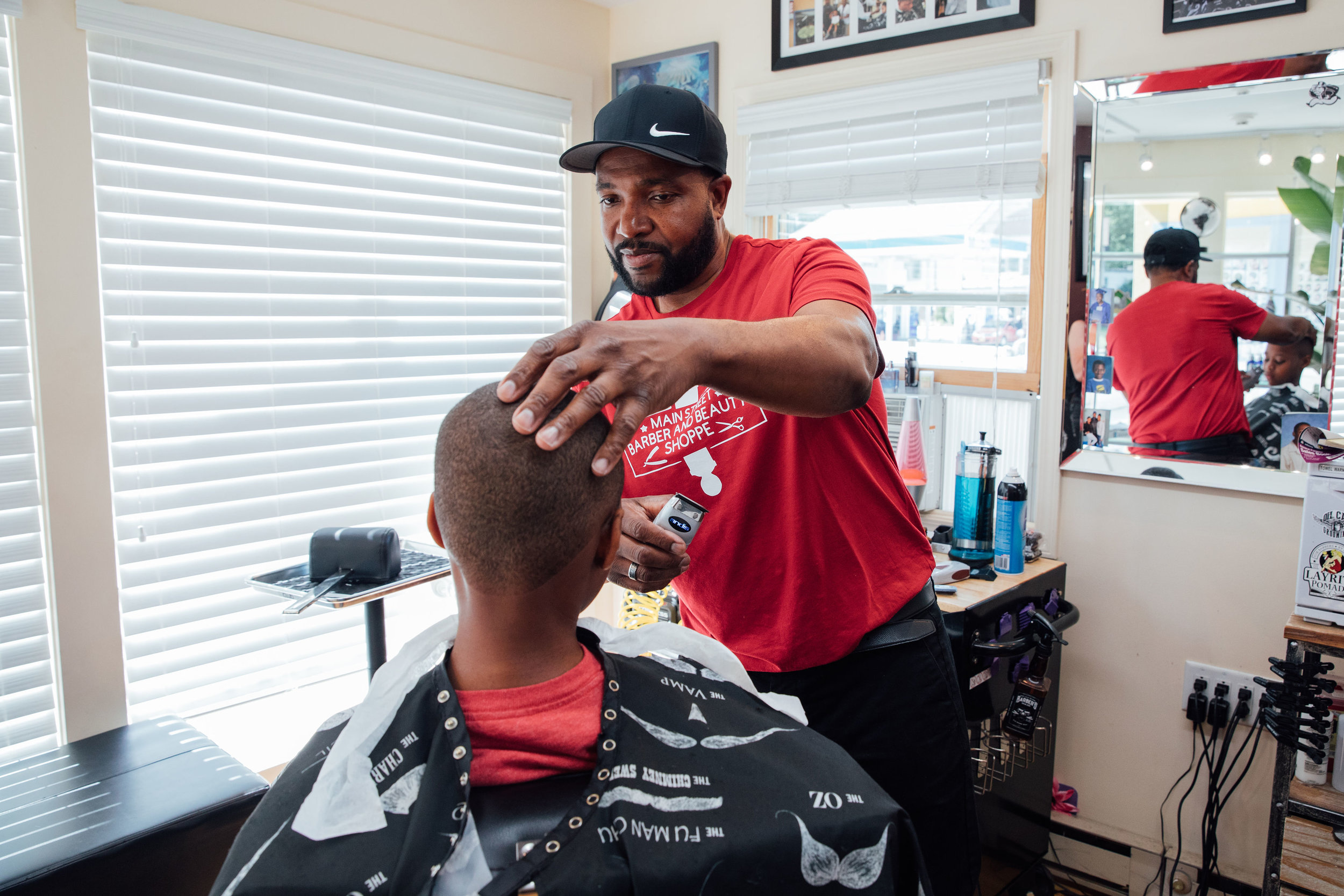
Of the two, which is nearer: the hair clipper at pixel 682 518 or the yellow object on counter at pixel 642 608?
the hair clipper at pixel 682 518

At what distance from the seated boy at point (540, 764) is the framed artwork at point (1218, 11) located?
2.07 meters

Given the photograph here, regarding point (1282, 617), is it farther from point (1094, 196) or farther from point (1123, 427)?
point (1094, 196)

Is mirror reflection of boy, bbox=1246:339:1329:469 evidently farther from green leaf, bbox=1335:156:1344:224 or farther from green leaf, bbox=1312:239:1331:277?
green leaf, bbox=1335:156:1344:224

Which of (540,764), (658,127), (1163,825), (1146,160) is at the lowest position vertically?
(1163,825)

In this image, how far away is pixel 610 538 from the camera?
0.98m

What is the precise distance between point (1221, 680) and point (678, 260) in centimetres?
183

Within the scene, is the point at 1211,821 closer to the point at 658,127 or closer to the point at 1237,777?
the point at 1237,777

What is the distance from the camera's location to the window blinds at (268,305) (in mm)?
2156

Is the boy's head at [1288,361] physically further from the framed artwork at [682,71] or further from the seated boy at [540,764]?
the framed artwork at [682,71]

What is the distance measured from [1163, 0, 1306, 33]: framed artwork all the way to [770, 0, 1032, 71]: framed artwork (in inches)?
13.8

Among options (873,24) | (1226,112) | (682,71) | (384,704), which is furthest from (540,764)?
(682,71)

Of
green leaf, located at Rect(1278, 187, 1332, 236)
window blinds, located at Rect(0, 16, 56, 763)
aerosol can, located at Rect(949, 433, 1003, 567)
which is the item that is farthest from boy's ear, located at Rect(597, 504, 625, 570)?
green leaf, located at Rect(1278, 187, 1332, 236)

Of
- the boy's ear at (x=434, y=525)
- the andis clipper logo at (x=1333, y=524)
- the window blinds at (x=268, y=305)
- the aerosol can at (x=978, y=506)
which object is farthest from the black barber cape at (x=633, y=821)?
the window blinds at (x=268, y=305)

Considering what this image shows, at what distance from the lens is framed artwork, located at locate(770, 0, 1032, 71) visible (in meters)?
2.39
